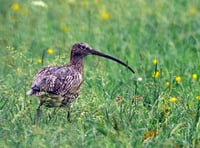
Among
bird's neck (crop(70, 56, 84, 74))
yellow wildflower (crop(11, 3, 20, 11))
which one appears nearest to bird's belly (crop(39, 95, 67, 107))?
bird's neck (crop(70, 56, 84, 74))

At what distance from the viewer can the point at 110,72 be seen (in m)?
9.84

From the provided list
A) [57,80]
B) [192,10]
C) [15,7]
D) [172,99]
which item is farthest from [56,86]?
[192,10]

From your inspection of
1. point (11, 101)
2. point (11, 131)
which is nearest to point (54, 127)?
point (11, 131)

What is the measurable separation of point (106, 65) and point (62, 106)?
241 centimetres

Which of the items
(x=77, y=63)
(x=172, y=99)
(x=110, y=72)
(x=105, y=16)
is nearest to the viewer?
(x=172, y=99)

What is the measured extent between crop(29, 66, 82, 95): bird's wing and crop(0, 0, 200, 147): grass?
0.21 meters

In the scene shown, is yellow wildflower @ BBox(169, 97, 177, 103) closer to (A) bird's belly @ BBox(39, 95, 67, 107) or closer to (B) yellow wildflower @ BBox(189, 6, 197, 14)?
(A) bird's belly @ BBox(39, 95, 67, 107)

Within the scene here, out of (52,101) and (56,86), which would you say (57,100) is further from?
(56,86)

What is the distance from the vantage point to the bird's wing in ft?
25.1

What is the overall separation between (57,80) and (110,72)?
83.4 inches

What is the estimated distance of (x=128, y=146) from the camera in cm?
646

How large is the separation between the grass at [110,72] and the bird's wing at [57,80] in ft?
0.69

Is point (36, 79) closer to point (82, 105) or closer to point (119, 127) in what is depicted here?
point (82, 105)

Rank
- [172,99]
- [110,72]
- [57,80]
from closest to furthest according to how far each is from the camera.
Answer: [57,80] → [172,99] → [110,72]
